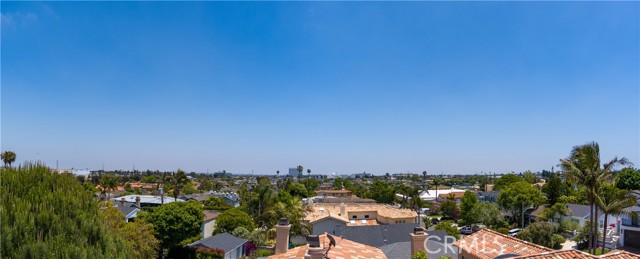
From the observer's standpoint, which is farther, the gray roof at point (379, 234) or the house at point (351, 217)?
the house at point (351, 217)

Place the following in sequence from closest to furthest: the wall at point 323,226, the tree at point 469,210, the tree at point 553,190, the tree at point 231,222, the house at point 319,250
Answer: the house at point 319,250, the tree at point 231,222, the wall at point 323,226, the tree at point 469,210, the tree at point 553,190

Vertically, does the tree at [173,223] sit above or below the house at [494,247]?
below

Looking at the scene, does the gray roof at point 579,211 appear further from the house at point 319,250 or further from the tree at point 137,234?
the tree at point 137,234

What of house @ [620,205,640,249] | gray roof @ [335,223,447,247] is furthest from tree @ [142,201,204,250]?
house @ [620,205,640,249]

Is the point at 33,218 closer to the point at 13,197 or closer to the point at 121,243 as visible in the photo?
the point at 13,197

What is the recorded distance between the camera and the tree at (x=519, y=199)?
2554 inches

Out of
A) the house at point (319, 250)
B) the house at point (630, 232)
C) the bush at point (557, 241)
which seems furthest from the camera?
the bush at point (557, 241)

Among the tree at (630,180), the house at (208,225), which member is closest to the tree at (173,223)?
the house at (208,225)

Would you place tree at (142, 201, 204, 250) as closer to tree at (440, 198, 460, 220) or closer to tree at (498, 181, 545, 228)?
tree at (498, 181, 545, 228)

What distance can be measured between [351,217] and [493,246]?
40.8 metres

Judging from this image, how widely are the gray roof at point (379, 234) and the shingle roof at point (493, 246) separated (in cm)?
1771

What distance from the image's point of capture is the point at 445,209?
78.2 metres

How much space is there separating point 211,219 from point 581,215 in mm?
51835

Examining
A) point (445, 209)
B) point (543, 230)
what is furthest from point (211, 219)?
point (445, 209)
